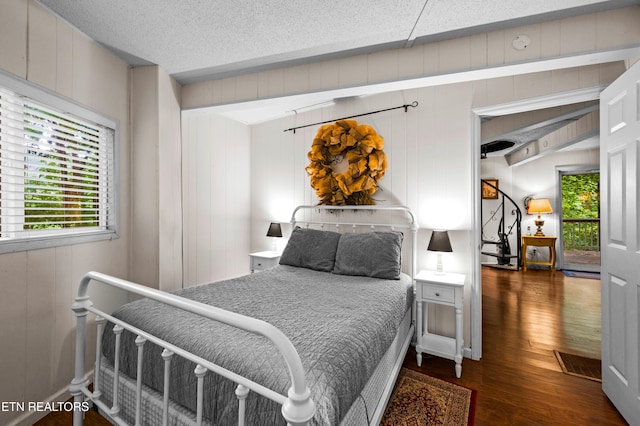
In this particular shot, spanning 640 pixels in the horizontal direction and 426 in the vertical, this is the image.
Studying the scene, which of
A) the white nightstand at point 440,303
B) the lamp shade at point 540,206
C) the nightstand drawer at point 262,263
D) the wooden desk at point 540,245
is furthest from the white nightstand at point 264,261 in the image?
the lamp shade at point 540,206

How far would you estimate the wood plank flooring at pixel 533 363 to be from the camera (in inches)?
71.8

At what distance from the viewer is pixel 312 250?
2.75 meters

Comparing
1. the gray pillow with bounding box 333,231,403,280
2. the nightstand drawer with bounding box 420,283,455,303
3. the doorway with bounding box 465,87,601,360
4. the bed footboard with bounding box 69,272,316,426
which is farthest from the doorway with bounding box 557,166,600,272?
the bed footboard with bounding box 69,272,316,426

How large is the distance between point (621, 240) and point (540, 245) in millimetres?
4868

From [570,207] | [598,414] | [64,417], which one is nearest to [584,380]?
[598,414]

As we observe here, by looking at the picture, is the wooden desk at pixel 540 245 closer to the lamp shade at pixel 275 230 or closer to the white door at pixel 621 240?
the white door at pixel 621 240

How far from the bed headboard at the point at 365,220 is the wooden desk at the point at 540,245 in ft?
15.3

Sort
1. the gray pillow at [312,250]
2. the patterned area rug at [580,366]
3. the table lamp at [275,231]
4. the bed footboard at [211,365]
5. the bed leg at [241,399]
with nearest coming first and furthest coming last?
the bed footboard at [211,365] → the bed leg at [241,399] → the patterned area rug at [580,366] → the gray pillow at [312,250] → the table lamp at [275,231]

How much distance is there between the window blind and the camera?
64.9 inches

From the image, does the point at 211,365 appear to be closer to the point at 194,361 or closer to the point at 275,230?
the point at 194,361

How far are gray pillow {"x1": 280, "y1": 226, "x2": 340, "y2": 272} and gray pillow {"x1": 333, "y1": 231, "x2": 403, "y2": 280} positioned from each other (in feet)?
0.31

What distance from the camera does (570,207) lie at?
6777mm

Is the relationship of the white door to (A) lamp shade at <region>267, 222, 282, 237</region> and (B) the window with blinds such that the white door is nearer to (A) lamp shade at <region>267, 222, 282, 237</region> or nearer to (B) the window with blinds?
(A) lamp shade at <region>267, 222, 282, 237</region>

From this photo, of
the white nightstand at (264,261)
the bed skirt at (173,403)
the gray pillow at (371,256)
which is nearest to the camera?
the bed skirt at (173,403)
